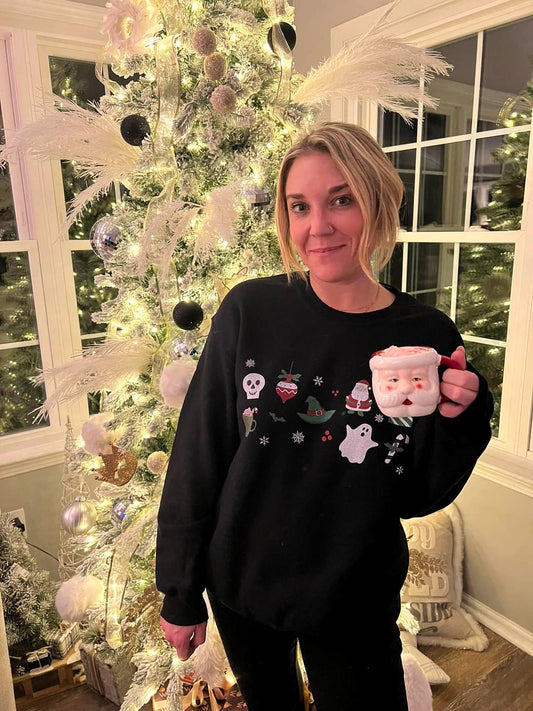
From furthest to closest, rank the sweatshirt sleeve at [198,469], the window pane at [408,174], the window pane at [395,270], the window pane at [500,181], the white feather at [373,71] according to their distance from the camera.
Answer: the window pane at [395,270], the window pane at [408,174], the window pane at [500,181], the white feather at [373,71], the sweatshirt sleeve at [198,469]

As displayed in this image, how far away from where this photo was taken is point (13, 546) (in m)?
1.93

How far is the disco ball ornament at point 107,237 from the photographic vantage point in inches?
60.9

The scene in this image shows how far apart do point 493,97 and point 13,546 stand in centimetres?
249

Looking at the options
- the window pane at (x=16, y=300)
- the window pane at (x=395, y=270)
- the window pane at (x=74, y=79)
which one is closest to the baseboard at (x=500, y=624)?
the window pane at (x=395, y=270)

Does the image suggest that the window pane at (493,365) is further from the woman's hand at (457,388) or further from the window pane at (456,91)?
the woman's hand at (457,388)

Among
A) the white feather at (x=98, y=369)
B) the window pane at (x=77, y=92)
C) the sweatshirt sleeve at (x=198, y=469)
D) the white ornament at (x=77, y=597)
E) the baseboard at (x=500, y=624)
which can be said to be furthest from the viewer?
the window pane at (x=77, y=92)

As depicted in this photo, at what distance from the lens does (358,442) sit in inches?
35.9

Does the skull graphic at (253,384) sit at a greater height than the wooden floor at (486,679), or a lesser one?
greater

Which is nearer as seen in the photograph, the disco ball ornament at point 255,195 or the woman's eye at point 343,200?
the woman's eye at point 343,200

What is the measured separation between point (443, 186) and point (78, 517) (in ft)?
6.49

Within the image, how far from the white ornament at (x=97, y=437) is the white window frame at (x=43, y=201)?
2.97 ft

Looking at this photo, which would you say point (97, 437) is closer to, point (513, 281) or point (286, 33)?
point (286, 33)

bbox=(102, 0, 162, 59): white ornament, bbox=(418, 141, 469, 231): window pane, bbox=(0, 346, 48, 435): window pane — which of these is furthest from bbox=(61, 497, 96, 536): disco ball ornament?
bbox=(418, 141, 469, 231): window pane

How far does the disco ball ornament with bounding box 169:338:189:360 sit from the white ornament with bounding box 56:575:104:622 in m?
0.84
